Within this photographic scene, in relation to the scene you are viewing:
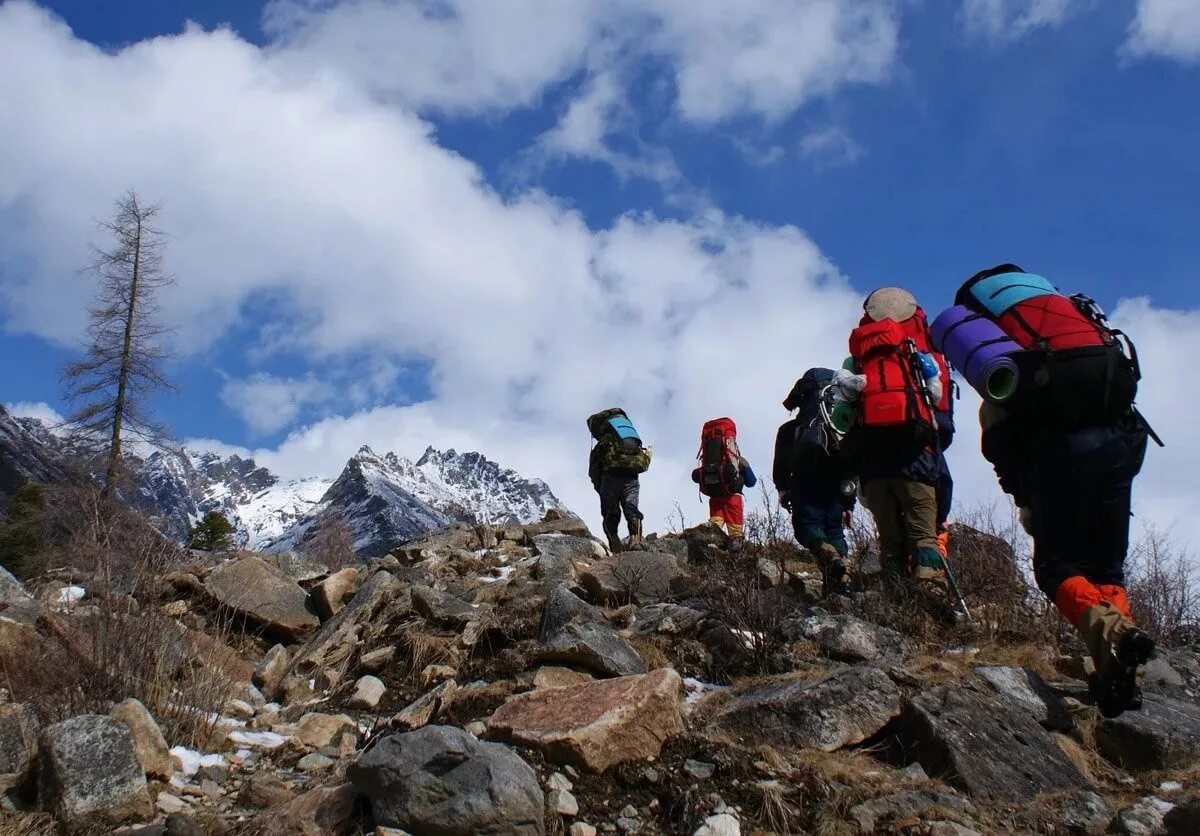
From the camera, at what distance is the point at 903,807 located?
8.89 ft

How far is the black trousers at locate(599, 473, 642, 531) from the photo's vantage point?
377 inches

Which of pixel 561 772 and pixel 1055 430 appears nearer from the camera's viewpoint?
pixel 561 772

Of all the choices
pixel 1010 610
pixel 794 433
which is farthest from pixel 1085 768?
pixel 794 433

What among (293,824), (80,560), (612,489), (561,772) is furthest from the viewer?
(612,489)

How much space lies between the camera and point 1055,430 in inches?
131

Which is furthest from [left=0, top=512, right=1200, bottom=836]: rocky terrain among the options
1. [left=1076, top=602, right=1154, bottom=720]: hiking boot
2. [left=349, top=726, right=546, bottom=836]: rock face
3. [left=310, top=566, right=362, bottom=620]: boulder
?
[left=310, top=566, right=362, bottom=620]: boulder

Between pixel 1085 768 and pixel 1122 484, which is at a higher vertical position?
pixel 1122 484

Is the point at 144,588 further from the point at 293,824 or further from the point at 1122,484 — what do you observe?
the point at 1122,484

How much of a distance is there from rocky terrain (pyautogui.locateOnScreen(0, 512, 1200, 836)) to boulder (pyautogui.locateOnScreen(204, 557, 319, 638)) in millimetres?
216

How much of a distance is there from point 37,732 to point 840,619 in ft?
11.0

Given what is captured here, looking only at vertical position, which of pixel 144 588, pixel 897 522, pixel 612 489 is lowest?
pixel 144 588

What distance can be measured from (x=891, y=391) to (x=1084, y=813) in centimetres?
245

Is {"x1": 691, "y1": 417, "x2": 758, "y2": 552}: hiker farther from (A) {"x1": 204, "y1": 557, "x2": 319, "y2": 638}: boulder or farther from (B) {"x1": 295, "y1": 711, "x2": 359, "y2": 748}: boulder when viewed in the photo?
(B) {"x1": 295, "y1": 711, "x2": 359, "y2": 748}: boulder

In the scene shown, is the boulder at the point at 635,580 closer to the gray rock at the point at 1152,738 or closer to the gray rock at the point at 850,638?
the gray rock at the point at 850,638
